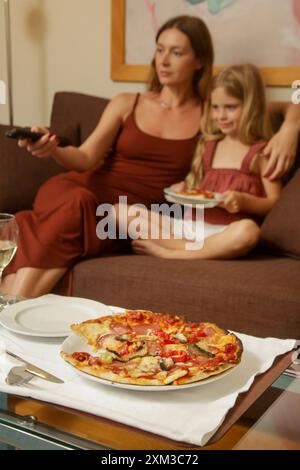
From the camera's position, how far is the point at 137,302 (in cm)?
191

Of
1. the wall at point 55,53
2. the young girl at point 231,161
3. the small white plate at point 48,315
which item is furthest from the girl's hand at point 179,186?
the small white plate at point 48,315

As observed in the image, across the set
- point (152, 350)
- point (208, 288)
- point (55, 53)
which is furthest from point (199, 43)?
point (152, 350)

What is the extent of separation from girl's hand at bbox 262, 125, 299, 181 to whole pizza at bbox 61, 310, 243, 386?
3.75ft

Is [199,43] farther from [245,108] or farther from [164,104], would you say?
[245,108]

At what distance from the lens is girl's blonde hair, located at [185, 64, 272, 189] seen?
229 cm

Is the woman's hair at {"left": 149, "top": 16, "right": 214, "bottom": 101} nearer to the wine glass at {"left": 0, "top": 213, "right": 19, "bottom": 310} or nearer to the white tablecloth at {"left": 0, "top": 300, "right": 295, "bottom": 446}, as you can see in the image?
the wine glass at {"left": 0, "top": 213, "right": 19, "bottom": 310}

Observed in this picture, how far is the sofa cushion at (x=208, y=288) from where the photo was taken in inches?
68.9

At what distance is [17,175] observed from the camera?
2365mm

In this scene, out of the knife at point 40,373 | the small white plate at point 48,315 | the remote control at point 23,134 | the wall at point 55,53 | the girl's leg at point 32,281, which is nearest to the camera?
the knife at point 40,373

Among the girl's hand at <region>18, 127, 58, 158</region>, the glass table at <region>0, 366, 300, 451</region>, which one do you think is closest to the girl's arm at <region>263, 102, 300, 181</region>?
the girl's hand at <region>18, 127, 58, 158</region>

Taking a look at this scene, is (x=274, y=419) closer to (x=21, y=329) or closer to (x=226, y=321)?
(x=21, y=329)

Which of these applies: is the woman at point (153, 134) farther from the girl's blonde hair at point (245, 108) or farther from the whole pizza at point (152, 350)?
the whole pizza at point (152, 350)

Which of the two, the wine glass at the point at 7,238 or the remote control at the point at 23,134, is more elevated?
the remote control at the point at 23,134

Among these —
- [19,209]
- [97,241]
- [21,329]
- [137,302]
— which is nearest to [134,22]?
[19,209]
